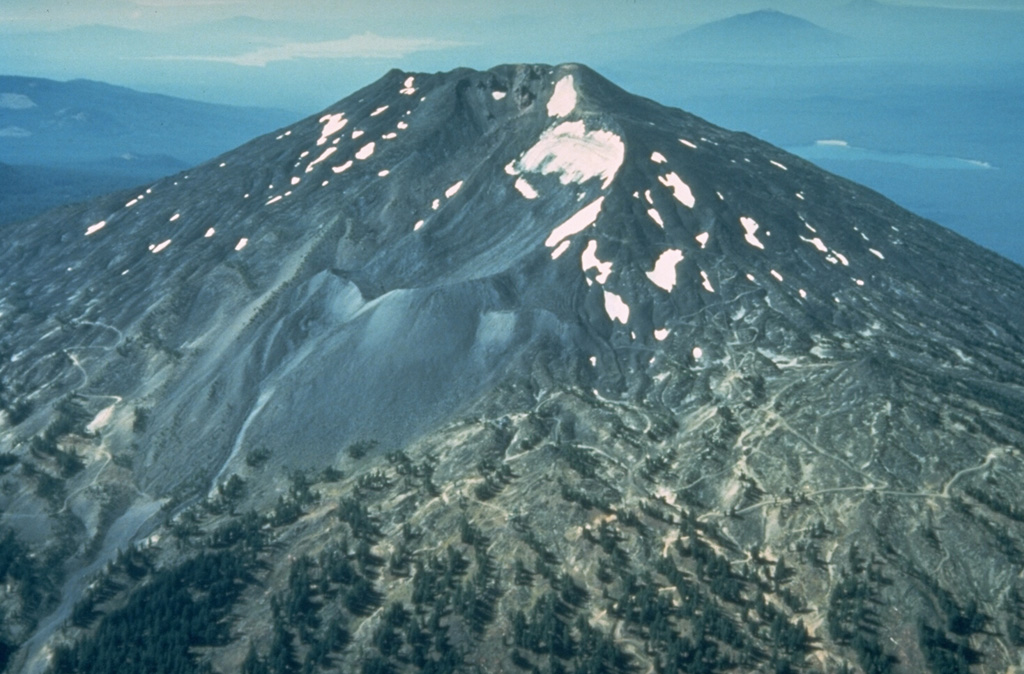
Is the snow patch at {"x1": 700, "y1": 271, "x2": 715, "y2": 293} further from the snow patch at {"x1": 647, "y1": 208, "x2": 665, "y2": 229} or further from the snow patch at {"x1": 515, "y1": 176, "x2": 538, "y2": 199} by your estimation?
the snow patch at {"x1": 515, "y1": 176, "x2": 538, "y2": 199}

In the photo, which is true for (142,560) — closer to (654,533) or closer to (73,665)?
(73,665)

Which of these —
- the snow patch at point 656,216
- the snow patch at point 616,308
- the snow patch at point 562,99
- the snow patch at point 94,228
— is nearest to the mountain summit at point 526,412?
the snow patch at point 656,216

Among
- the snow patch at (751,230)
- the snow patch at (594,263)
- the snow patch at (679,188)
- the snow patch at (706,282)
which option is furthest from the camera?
the snow patch at (679,188)

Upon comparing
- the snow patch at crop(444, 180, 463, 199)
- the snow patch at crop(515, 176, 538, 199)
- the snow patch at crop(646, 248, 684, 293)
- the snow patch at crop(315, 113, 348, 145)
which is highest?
the snow patch at crop(315, 113, 348, 145)

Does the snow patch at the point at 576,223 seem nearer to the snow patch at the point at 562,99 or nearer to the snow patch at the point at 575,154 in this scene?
the snow patch at the point at 575,154

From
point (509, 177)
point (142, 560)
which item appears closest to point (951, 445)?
point (509, 177)

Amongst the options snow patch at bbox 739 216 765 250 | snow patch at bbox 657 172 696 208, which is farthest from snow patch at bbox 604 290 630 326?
snow patch at bbox 739 216 765 250
